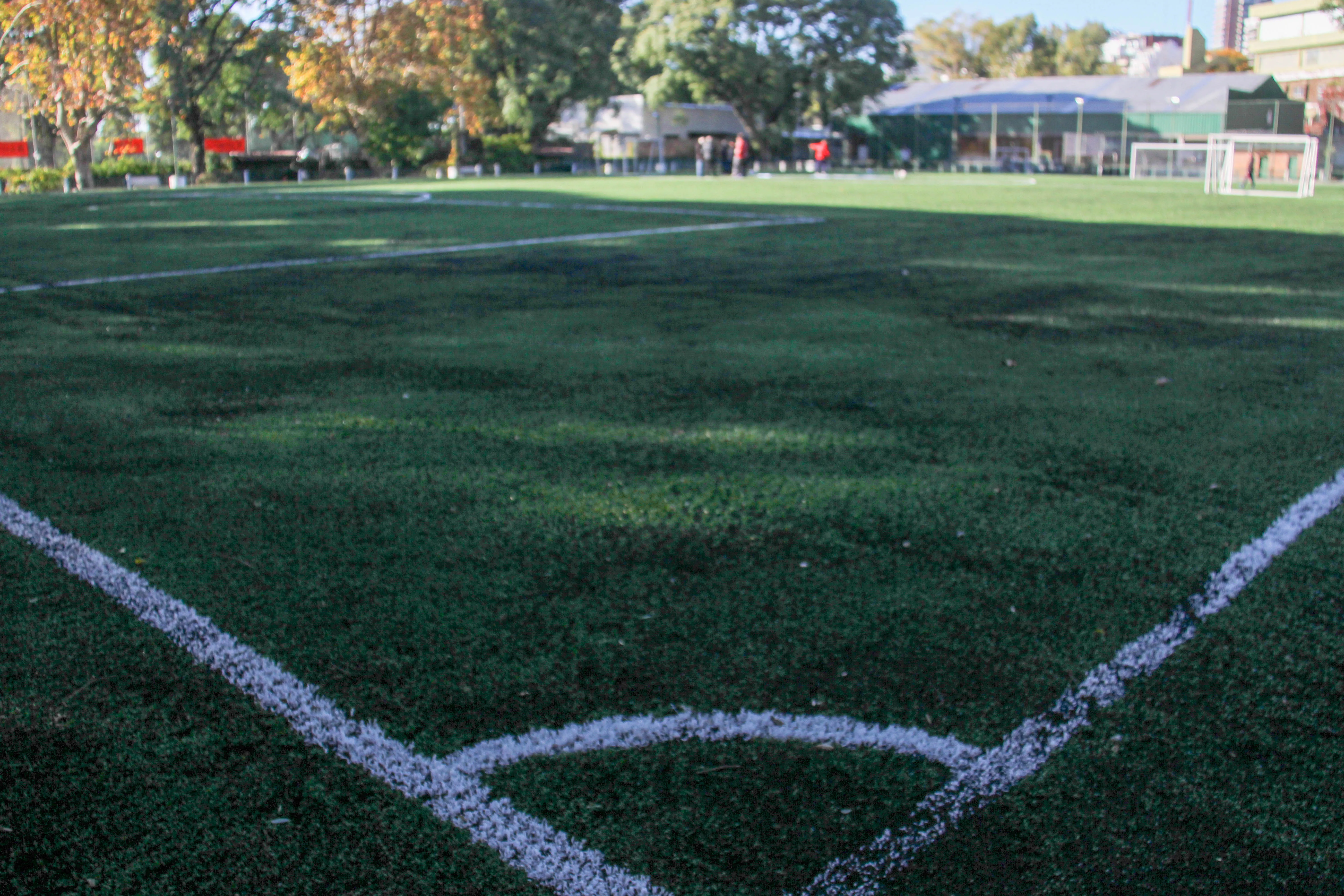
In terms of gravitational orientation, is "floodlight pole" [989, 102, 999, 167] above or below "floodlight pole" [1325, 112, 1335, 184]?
above

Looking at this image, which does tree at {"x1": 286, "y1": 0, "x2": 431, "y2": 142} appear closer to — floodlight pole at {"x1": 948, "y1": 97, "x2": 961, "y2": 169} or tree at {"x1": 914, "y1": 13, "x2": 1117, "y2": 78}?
floodlight pole at {"x1": 948, "y1": 97, "x2": 961, "y2": 169}

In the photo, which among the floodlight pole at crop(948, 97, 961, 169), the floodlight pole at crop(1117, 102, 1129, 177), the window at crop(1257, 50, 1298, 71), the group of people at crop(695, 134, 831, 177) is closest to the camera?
the group of people at crop(695, 134, 831, 177)

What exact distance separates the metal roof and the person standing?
21.9 metres

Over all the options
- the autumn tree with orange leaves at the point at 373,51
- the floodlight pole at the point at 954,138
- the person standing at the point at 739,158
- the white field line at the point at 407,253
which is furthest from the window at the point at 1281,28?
the white field line at the point at 407,253

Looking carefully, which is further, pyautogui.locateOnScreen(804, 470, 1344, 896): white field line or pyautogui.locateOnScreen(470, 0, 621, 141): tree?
pyautogui.locateOnScreen(470, 0, 621, 141): tree

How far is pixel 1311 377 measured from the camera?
5.63m

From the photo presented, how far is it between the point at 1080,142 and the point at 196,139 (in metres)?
39.0

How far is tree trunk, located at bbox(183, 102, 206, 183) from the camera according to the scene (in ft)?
132

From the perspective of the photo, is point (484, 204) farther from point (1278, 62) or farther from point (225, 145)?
point (1278, 62)

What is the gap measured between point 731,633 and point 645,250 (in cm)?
945

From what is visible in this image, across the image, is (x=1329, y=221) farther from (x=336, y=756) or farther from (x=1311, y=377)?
(x=336, y=756)

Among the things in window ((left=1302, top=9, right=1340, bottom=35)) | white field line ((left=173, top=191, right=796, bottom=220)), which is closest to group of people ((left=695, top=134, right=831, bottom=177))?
white field line ((left=173, top=191, right=796, bottom=220))

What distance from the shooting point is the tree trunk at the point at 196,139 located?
4038 cm

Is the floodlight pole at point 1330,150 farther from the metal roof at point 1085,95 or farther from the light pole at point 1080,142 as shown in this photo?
the light pole at point 1080,142
